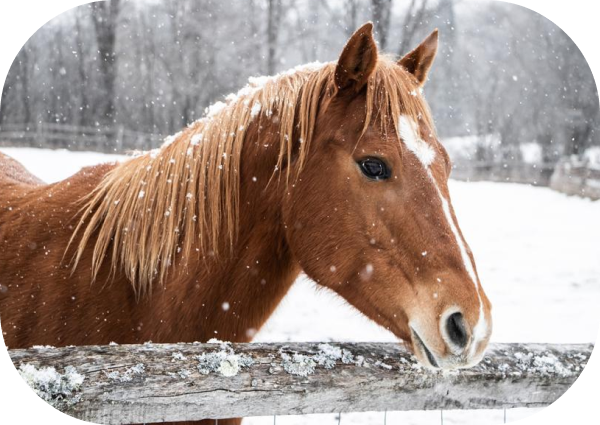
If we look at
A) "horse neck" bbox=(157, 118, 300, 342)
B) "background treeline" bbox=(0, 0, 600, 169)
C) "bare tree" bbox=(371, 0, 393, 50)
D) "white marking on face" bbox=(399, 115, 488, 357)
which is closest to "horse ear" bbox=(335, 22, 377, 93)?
"white marking on face" bbox=(399, 115, 488, 357)

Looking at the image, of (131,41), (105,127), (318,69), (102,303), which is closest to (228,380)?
(102,303)

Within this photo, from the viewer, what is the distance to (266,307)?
2012mm

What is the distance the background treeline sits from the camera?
2.85 m

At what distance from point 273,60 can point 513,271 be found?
323 centimetres

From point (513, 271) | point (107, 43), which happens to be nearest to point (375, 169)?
point (107, 43)

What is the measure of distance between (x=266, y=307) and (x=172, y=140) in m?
0.93

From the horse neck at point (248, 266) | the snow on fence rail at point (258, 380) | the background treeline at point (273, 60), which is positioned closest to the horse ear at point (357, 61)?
the horse neck at point (248, 266)

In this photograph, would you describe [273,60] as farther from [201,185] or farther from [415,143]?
[415,143]

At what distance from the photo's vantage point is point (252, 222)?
195cm

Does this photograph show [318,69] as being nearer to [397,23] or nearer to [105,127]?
[397,23]

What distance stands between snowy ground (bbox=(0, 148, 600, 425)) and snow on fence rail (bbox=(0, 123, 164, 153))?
11cm

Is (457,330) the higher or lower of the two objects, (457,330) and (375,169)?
the lower

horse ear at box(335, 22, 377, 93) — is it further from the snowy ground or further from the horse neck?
the snowy ground

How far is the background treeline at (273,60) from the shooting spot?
285cm
